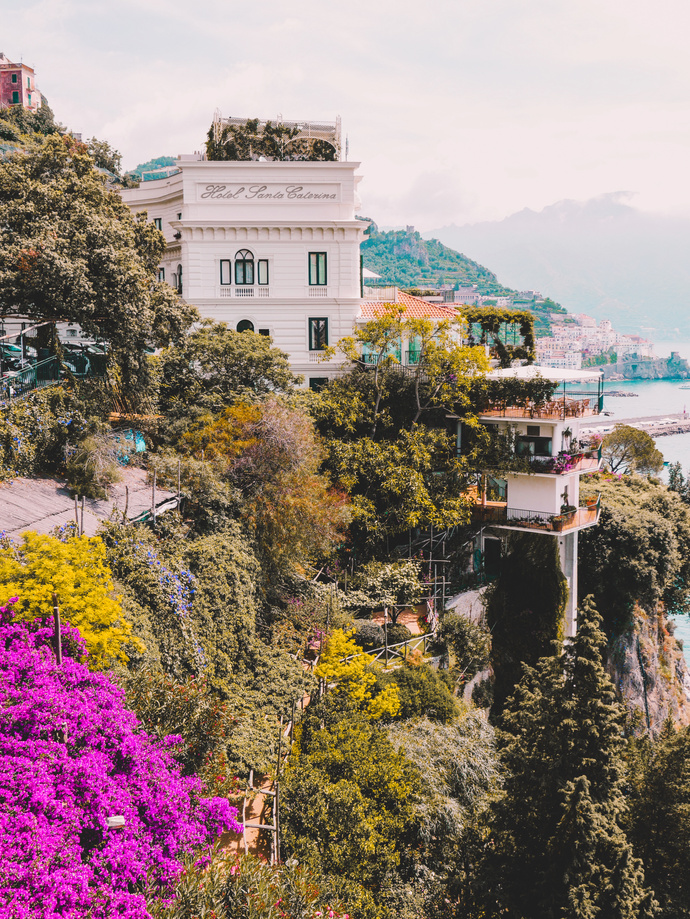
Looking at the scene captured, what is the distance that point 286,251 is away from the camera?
116 ft

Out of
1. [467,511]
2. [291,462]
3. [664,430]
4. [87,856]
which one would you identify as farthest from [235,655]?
[664,430]

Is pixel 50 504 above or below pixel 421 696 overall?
above

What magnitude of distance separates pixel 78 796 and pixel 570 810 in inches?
368

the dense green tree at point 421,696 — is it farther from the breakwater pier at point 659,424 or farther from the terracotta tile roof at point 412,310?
the breakwater pier at point 659,424

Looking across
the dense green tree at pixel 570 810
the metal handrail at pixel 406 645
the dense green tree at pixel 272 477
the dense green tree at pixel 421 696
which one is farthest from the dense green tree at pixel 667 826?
the dense green tree at pixel 272 477

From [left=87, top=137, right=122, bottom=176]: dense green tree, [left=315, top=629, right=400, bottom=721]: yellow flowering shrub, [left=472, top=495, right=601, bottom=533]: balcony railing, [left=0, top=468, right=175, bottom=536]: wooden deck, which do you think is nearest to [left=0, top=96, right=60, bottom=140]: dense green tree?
[left=87, top=137, right=122, bottom=176]: dense green tree

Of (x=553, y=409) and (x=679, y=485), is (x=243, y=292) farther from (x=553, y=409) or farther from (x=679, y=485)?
(x=679, y=485)

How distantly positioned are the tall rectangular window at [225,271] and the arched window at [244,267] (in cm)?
31

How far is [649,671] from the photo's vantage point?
128 ft

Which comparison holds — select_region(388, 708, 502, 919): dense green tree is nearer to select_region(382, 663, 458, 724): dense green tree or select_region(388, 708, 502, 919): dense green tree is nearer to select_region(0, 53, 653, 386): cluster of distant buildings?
select_region(382, 663, 458, 724): dense green tree

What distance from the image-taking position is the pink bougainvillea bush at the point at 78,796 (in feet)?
31.6

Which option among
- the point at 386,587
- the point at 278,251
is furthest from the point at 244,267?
the point at 386,587

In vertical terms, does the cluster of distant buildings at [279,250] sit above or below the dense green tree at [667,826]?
above

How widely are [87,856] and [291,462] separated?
16.1 m
